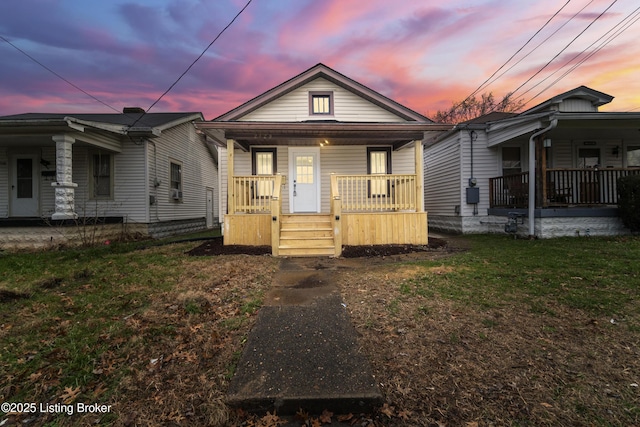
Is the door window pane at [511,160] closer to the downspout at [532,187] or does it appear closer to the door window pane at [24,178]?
the downspout at [532,187]

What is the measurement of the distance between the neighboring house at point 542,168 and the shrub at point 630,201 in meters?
0.32

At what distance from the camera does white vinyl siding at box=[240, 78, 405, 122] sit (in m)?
10.0

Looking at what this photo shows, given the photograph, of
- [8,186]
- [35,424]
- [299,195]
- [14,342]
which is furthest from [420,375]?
[8,186]

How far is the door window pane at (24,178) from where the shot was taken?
10.1 metres

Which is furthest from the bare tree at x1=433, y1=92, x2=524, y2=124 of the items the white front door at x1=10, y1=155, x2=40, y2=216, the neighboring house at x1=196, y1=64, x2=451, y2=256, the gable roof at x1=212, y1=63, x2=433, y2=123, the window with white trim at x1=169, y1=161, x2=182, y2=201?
the white front door at x1=10, y1=155, x2=40, y2=216

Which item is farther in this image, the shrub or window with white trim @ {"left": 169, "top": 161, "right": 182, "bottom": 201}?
window with white trim @ {"left": 169, "top": 161, "right": 182, "bottom": 201}

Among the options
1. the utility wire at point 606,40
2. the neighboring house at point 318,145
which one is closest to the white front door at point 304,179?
the neighboring house at point 318,145

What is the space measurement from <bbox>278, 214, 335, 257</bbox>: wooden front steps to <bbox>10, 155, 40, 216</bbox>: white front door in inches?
383

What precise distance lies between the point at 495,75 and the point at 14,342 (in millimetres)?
20131

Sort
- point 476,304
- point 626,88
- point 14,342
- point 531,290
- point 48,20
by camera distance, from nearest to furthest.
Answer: point 14,342
point 476,304
point 531,290
point 48,20
point 626,88

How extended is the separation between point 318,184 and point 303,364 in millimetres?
7992

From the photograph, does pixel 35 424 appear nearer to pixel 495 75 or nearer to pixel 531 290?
pixel 531 290

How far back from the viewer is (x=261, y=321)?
2926 millimetres

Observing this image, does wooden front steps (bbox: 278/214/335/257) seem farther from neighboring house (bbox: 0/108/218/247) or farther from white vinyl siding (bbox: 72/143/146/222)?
white vinyl siding (bbox: 72/143/146/222)
